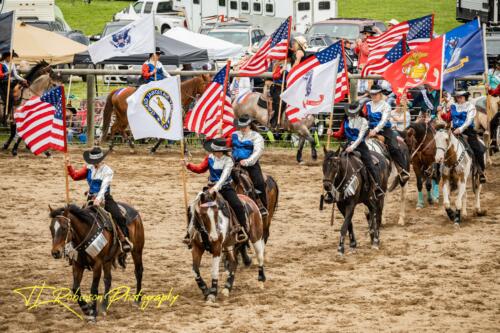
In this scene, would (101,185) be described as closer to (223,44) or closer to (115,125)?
(115,125)

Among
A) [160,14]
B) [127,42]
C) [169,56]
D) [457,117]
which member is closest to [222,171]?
[457,117]

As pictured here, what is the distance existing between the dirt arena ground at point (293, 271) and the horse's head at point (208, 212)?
1034mm

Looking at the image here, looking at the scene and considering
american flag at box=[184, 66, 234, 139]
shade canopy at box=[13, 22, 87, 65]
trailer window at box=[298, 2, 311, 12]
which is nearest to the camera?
american flag at box=[184, 66, 234, 139]

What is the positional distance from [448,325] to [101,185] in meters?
4.94

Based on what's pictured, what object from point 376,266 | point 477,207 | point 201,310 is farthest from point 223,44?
point 201,310

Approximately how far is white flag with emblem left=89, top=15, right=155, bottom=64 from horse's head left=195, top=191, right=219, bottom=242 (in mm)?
12234

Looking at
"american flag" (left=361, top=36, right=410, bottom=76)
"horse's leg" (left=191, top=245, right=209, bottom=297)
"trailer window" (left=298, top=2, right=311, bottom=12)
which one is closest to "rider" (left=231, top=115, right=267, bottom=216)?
"horse's leg" (left=191, top=245, right=209, bottom=297)

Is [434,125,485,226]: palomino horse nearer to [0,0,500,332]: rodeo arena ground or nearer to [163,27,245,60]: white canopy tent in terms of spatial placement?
[0,0,500,332]: rodeo arena ground

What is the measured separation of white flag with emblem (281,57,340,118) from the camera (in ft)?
62.5

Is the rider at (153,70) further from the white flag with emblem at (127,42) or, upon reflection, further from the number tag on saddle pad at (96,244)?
the number tag on saddle pad at (96,244)

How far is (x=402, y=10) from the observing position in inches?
2463

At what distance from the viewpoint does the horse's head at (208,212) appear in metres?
14.9

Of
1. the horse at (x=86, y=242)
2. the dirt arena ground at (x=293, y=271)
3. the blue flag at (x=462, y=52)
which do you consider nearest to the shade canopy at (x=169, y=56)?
the dirt arena ground at (x=293, y=271)

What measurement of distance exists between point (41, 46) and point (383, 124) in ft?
56.0
